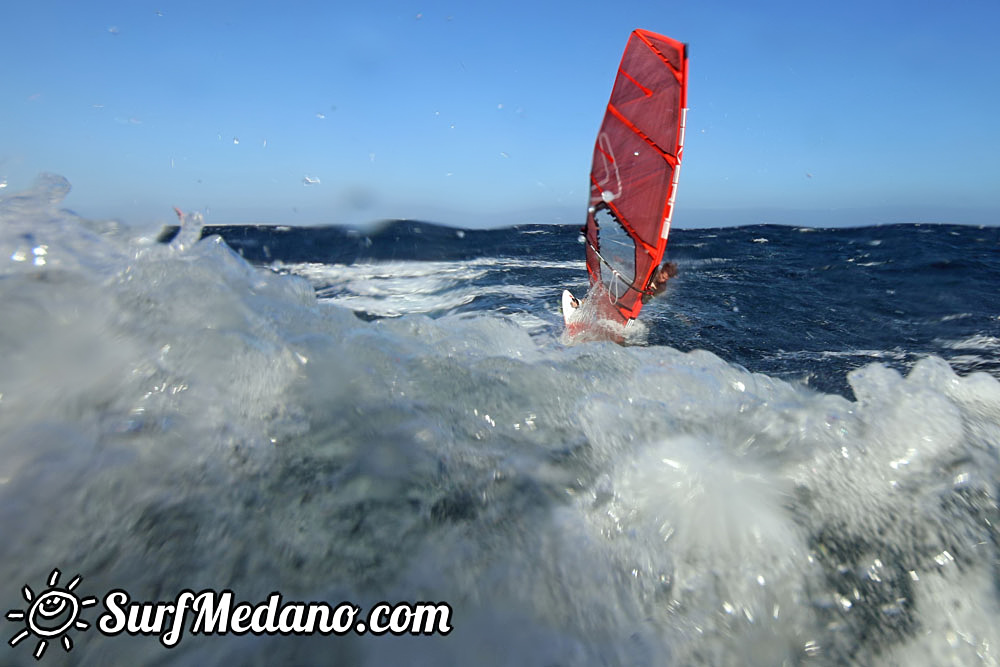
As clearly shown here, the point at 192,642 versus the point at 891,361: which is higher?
the point at 192,642

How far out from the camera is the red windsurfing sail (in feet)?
28.6

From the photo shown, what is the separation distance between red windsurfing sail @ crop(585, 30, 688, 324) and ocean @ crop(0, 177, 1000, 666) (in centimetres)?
720

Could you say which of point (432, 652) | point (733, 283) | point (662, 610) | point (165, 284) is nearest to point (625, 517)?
point (662, 610)

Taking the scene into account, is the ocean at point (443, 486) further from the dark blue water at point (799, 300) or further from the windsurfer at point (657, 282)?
the windsurfer at point (657, 282)

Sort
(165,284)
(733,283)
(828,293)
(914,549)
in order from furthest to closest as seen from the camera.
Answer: (733,283) → (828,293) → (165,284) → (914,549)

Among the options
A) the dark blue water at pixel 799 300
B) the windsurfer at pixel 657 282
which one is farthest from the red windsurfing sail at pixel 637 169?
the dark blue water at pixel 799 300

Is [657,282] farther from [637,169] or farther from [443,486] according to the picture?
[443,486]

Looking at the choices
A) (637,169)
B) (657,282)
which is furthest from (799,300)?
(637,169)

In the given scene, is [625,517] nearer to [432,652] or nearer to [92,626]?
[432,652]

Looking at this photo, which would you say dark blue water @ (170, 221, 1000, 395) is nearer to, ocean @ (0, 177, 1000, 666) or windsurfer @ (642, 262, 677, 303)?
windsurfer @ (642, 262, 677, 303)

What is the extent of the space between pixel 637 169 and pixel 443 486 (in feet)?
30.0

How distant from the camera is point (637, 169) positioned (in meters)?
9.45

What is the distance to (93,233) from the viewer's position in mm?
1920

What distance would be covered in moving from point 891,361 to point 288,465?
6353 millimetres
